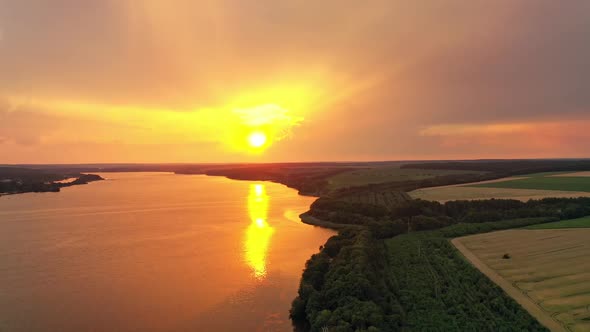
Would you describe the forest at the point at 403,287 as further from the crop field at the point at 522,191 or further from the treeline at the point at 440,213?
the crop field at the point at 522,191

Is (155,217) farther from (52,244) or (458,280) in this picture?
(458,280)

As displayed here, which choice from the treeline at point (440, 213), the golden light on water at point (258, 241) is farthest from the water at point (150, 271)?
the treeline at point (440, 213)

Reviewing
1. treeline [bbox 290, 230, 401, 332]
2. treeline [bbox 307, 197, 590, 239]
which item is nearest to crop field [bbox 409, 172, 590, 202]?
treeline [bbox 307, 197, 590, 239]

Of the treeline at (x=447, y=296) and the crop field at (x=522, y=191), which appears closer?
the treeline at (x=447, y=296)

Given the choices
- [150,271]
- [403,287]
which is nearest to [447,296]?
[403,287]

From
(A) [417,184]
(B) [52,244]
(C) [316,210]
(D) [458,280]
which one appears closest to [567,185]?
(A) [417,184]

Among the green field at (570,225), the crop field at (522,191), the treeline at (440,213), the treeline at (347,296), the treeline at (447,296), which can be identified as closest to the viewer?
the treeline at (347,296)

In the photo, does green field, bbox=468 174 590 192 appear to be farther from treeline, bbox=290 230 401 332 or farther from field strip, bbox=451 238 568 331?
treeline, bbox=290 230 401 332

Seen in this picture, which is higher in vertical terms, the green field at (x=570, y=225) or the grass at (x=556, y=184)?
the grass at (x=556, y=184)
